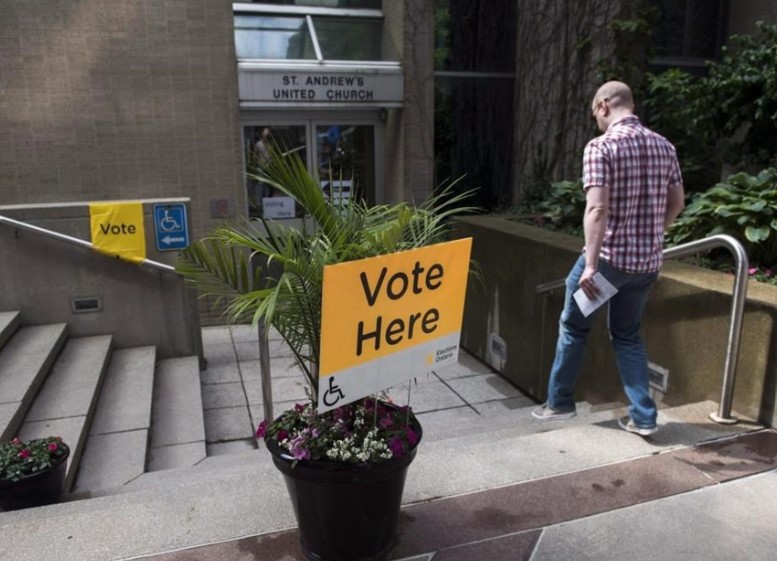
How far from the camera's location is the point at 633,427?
337cm

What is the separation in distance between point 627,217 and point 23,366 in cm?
427

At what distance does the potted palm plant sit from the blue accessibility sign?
12.4ft

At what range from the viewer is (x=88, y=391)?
4.68m

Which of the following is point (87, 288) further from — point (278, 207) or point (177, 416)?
point (278, 207)

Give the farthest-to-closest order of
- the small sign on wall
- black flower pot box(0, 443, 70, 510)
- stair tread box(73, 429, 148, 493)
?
the small sign on wall → stair tread box(73, 429, 148, 493) → black flower pot box(0, 443, 70, 510)

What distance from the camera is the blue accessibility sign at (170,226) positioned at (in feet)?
19.7

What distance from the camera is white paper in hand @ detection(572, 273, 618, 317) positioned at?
127 inches

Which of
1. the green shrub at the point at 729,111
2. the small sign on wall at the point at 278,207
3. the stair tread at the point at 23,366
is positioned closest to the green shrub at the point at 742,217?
Result: the green shrub at the point at 729,111

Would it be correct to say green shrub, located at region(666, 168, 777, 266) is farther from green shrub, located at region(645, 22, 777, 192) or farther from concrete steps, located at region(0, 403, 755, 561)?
concrete steps, located at region(0, 403, 755, 561)

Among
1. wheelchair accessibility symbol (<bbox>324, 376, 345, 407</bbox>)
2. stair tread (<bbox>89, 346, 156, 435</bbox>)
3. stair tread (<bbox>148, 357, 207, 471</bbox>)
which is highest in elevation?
wheelchair accessibility symbol (<bbox>324, 376, 345, 407</bbox>)

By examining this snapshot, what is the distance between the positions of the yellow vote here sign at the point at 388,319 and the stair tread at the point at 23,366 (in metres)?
2.63

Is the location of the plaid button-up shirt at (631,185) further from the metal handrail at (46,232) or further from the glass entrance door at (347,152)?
the glass entrance door at (347,152)

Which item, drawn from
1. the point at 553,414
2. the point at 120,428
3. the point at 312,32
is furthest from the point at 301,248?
the point at 312,32

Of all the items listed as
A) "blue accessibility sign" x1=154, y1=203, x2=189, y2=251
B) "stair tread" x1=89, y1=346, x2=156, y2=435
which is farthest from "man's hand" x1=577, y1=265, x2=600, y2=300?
"blue accessibility sign" x1=154, y1=203, x2=189, y2=251
